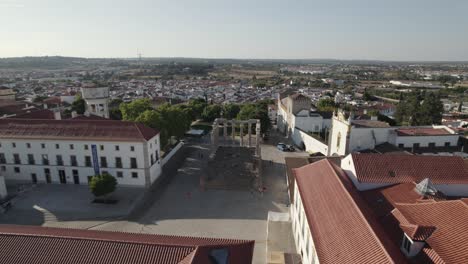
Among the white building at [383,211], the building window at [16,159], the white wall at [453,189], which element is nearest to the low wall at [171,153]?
the building window at [16,159]

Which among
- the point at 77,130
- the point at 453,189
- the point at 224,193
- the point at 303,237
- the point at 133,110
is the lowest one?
the point at 224,193

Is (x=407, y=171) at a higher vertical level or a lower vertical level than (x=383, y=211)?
higher

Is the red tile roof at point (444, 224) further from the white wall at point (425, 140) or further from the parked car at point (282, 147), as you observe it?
the parked car at point (282, 147)

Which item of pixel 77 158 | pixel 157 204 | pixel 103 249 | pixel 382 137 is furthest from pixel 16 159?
pixel 382 137

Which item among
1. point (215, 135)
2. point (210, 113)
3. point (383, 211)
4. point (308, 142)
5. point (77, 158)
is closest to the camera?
point (383, 211)

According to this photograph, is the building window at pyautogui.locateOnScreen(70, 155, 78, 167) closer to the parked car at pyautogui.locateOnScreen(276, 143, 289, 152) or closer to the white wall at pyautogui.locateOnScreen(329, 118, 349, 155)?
the parked car at pyautogui.locateOnScreen(276, 143, 289, 152)

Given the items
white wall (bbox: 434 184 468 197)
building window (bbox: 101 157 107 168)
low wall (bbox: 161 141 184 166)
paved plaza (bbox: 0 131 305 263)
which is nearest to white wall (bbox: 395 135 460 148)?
paved plaza (bbox: 0 131 305 263)

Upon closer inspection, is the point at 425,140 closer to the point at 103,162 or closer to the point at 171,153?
the point at 171,153

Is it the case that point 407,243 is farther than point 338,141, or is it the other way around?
point 338,141
